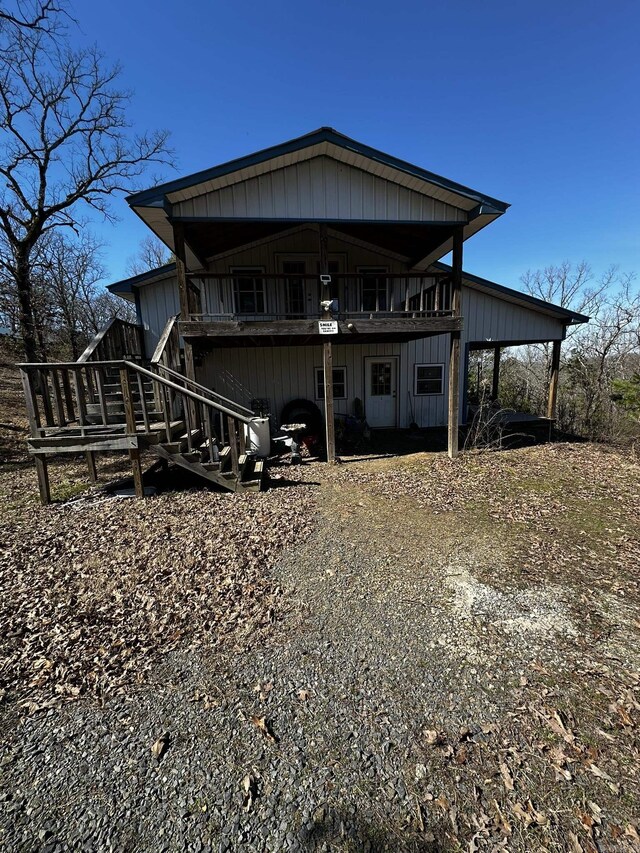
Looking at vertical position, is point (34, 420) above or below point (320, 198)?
below

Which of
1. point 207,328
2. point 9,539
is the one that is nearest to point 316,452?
point 207,328

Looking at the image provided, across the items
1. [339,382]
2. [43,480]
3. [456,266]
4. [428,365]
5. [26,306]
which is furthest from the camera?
[26,306]

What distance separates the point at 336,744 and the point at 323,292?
7383 mm

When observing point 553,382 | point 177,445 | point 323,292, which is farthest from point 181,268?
point 553,382

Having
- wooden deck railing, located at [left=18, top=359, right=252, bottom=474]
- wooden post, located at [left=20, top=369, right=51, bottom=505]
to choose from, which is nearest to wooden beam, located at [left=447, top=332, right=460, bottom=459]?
wooden deck railing, located at [left=18, top=359, right=252, bottom=474]

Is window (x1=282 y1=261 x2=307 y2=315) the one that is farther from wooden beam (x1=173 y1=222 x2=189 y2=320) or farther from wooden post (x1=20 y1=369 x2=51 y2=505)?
wooden post (x1=20 y1=369 x2=51 y2=505)

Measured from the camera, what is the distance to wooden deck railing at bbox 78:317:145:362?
6.53m

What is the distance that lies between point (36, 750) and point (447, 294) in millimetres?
12044

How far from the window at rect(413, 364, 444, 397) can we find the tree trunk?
14.0 metres

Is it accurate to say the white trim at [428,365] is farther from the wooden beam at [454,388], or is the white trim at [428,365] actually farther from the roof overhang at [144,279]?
the roof overhang at [144,279]

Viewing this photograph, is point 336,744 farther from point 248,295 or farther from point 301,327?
point 248,295

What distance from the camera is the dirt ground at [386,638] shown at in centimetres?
186

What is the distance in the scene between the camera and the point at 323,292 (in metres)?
7.80

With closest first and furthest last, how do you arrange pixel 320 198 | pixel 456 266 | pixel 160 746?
pixel 160 746, pixel 320 198, pixel 456 266
